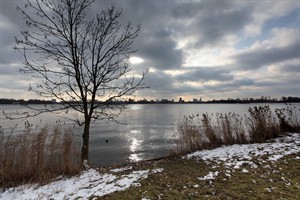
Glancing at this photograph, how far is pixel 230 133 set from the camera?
925 centimetres

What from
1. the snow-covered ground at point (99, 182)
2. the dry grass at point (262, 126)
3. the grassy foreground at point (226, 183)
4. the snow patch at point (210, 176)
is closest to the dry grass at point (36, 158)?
the snow-covered ground at point (99, 182)

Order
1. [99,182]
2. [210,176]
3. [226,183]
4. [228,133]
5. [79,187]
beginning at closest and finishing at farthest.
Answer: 1. [226,183]
2. [210,176]
3. [79,187]
4. [99,182]
5. [228,133]

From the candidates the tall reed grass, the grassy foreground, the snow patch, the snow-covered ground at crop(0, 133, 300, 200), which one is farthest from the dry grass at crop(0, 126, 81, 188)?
the tall reed grass

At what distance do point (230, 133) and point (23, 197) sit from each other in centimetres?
766

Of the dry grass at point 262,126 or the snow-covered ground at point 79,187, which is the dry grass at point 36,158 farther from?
the dry grass at point 262,126

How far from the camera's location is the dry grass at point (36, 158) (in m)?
5.67

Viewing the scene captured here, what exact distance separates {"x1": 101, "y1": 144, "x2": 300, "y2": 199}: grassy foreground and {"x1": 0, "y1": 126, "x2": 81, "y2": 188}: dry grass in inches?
105

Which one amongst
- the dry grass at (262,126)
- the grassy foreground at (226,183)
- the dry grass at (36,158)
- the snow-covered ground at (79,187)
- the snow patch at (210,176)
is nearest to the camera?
the grassy foreground at (226,183)

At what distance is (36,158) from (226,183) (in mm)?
4941

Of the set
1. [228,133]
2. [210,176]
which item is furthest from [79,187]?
[228,133]

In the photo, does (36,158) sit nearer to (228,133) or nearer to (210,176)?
(210,176)

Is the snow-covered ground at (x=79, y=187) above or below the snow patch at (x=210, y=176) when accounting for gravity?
below

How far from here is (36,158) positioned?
6.03m

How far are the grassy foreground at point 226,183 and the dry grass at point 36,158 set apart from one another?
266 cm
